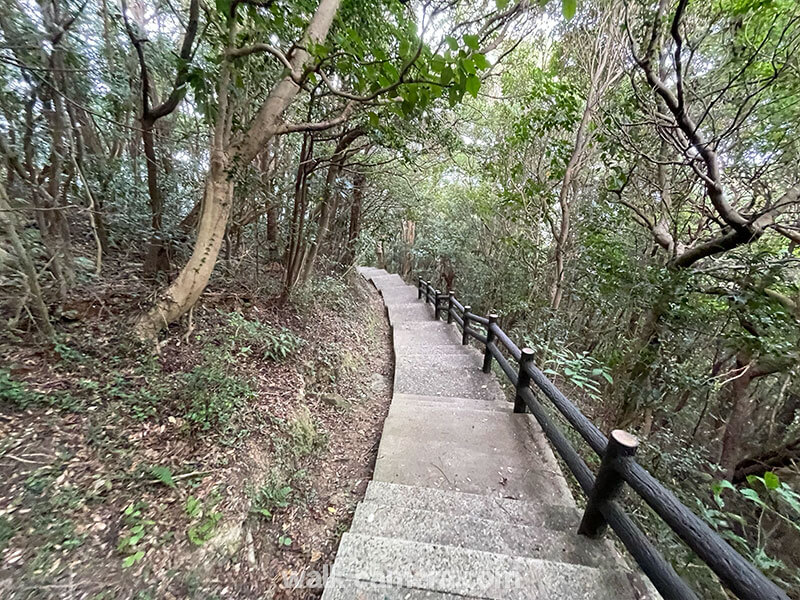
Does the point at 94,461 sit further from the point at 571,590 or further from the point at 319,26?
the point at 319,26

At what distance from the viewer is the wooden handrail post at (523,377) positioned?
3211 millimetres

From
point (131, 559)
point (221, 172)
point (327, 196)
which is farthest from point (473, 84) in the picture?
point (327, 196)

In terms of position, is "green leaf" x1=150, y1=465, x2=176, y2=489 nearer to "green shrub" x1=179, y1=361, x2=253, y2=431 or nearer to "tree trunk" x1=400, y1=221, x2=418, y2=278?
"green shrub" x1=179, y1=361, x2=253, y2=431

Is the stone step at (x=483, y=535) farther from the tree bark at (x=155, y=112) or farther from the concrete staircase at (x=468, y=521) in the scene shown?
the tree bark at (x=155, y=112)

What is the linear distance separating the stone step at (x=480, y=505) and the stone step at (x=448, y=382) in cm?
195

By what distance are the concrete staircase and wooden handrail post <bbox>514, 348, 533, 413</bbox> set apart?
0.13m

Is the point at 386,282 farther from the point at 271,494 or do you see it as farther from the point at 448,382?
the point at 271,494

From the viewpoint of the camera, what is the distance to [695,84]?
403cm

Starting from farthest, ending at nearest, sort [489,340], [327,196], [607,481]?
1. [327,196]
2. [489,340]
3. [607,481]

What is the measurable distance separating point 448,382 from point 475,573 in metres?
3.09

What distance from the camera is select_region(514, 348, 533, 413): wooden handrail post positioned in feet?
10.5

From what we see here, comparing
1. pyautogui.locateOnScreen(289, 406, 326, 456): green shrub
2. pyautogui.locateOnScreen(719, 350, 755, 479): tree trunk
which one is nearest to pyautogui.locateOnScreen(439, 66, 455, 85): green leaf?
pyautogui.locateOnScreen(289, 406, 326, 456): green shrub

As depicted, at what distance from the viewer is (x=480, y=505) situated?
231 cm

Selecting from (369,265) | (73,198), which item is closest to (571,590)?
(73,198)
